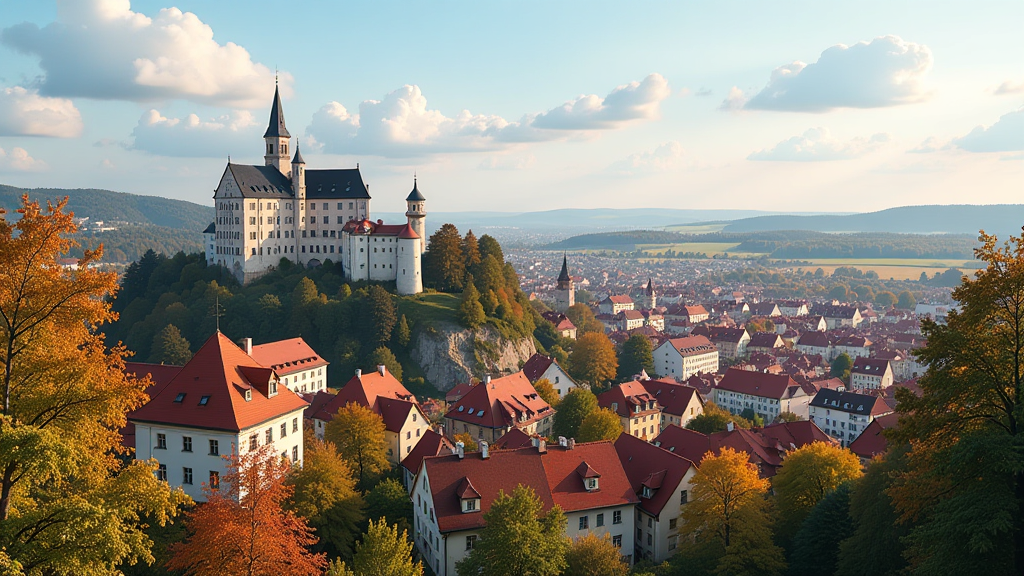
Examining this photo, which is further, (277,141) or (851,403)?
(277,141)

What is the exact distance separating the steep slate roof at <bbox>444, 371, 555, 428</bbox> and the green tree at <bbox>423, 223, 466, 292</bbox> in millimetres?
43421

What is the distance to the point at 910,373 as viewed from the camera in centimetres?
13962

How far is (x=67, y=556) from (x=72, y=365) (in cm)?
444

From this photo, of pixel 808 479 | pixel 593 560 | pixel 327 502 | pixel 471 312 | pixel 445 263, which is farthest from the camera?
pixel 445 263

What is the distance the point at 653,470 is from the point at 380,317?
5877cm

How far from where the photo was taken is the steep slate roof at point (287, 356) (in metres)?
75.5

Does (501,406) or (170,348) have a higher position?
(501,406)

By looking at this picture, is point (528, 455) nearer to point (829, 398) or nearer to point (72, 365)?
point (72, 365)

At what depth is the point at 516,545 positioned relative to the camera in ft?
96.8

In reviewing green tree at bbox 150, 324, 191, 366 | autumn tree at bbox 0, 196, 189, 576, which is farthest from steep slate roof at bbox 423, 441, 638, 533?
green tree at bbox 150, 324, 191, 366

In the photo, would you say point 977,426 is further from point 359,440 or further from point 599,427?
point 599,427

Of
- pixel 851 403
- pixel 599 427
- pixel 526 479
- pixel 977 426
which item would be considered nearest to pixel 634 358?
pixel 851 403

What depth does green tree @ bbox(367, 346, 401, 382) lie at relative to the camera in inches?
3541

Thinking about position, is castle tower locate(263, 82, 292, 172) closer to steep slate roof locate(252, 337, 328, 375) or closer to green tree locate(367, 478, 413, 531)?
steep slate roof locate(252, 337, 328, 375)
